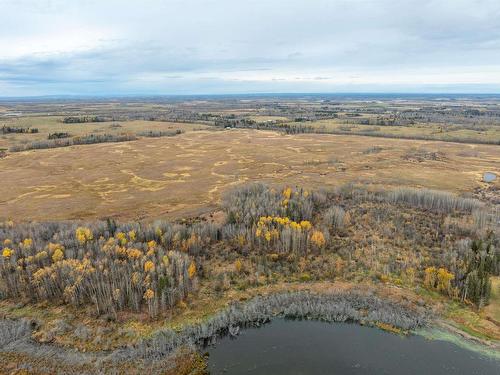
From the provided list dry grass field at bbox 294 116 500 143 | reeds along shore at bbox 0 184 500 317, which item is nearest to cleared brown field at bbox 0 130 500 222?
reeds along shore at bbox 0 184 500 317

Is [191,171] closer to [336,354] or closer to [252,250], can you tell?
[252,250]

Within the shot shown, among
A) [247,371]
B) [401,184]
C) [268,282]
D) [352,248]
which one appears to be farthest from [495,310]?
[401,184]

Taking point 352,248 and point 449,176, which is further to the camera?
point 449,176

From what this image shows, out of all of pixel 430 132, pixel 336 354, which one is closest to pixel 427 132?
pixel 430 132

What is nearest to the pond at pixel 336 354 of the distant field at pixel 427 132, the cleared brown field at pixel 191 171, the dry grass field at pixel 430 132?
the cleared brown field at pixel 191 171

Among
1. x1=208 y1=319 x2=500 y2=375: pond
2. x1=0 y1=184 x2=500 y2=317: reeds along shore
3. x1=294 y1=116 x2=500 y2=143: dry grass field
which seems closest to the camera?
x1=208 y1=319 x2=500 y2=375: pond

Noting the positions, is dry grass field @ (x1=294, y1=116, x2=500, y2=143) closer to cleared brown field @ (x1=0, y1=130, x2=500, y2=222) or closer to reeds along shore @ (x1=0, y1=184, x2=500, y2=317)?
cleared brown field @ (x1=0, y1=130, x2=500, y2=222)

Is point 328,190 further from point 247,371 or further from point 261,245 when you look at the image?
point 247,371
